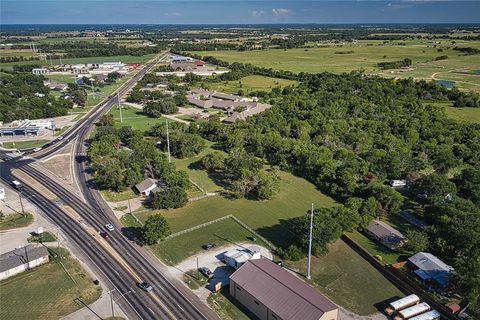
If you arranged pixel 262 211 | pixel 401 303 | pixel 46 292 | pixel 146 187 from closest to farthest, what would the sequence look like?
pixel 401 303 → pixel 46 292 → pixel 262 211 → pixel 146 187

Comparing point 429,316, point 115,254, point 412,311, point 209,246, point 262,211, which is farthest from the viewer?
point 262,211

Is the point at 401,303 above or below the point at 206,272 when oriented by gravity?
above

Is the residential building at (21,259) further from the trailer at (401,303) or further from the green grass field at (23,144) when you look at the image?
the green grass field at (23,144)

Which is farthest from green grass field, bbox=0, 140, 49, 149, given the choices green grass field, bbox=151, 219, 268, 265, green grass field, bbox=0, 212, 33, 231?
green grass field, bbox=151, 219, 268, 265

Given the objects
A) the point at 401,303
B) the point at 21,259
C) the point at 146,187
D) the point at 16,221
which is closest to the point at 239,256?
the point at 401,303

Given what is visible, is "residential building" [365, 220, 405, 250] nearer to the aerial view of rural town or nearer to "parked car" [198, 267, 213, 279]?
the aerial view of rural town

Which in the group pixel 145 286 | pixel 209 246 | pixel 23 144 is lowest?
pixel 145 286

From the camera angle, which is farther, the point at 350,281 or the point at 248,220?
the point at 248,220

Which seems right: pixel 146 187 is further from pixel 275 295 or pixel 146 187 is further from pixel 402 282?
pixel 402 282
